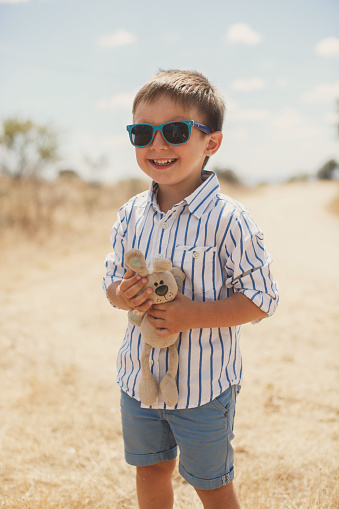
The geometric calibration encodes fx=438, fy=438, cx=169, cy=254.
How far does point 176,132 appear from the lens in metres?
1.37

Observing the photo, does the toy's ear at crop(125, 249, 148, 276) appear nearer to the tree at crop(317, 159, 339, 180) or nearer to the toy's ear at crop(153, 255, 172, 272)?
the toy's ear at crop(153, 255, 172, 272)

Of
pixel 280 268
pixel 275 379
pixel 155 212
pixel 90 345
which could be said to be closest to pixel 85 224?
pixel 280 268

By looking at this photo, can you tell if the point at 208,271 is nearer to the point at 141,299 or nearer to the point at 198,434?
the point at 141,299

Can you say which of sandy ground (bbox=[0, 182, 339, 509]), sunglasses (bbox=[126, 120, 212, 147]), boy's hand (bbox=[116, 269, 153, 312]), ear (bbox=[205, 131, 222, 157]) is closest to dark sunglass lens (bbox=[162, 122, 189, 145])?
sunglasses (bbox=[126, 120, 212, 147])

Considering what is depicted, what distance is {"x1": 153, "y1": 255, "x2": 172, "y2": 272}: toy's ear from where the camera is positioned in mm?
1284

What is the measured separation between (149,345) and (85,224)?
8067 millimetres

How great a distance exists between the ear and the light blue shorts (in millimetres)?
814

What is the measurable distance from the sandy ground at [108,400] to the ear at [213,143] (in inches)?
56.9

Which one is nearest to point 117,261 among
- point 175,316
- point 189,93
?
point 175,316

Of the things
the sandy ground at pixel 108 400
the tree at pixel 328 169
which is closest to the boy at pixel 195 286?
the sandy ground at pixel 108 400

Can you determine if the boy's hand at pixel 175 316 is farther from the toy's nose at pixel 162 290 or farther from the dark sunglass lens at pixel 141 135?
the dark sunglass lens at pixel 141 135

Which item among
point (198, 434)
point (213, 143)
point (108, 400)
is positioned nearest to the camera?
point (198, 434)

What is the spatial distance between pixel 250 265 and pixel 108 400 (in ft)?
6.45

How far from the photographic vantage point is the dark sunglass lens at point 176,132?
4.48 ft
